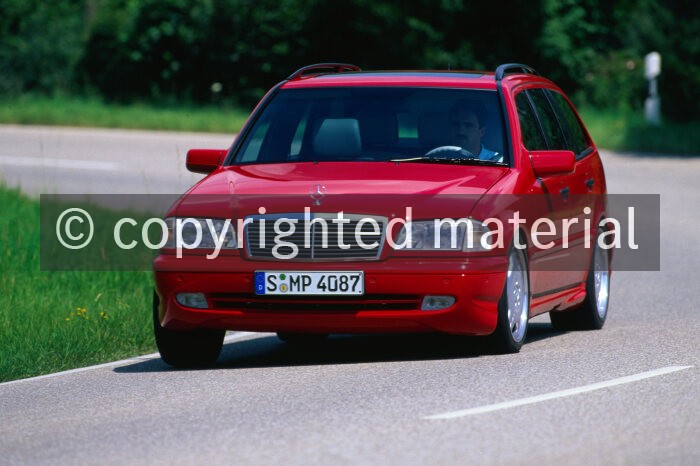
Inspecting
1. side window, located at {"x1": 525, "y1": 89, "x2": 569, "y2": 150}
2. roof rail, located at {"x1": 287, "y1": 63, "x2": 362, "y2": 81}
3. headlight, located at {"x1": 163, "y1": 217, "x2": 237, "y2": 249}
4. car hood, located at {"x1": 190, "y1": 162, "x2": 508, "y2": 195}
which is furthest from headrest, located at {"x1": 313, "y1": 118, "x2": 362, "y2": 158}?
side window, located at {"x1": 525, "y1": 89, "x2": 569, "y2": 150}

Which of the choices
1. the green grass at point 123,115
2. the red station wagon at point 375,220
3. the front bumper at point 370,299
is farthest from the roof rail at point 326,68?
the green grass at point 123,115

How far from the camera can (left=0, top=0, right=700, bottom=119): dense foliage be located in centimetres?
3725

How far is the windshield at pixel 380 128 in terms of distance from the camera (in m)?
10.1

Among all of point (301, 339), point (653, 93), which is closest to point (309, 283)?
point (301, 339)

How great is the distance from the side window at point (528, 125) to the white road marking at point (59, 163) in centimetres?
1661

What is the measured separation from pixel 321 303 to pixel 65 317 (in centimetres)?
275

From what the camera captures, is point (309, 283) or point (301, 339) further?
point (301, 339)

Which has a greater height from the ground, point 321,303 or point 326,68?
point 326,68

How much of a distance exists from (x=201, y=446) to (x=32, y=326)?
4.24 m

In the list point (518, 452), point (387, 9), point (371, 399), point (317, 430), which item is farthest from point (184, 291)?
point (387, 9)

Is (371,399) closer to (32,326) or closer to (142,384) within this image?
(142,384)

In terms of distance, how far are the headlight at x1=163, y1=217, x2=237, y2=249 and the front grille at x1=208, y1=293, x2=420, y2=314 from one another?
295 mm

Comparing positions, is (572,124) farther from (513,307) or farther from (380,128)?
(513,307)

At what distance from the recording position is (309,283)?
359 inches
